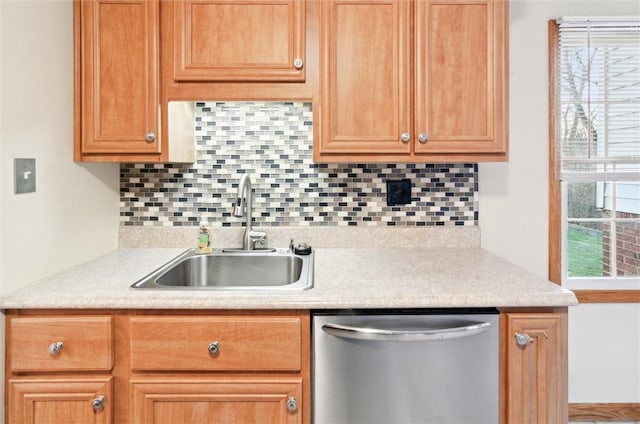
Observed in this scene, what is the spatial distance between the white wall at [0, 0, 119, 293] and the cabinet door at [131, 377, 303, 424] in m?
0.53

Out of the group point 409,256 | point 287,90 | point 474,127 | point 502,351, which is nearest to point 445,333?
point 502,351

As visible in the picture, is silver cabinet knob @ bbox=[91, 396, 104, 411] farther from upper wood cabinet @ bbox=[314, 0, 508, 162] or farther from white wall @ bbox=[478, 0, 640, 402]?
white wall @ bbox=[478, 0, 640, 402]

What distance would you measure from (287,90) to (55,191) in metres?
0.89

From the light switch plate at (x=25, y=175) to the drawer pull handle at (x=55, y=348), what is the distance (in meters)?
0.47

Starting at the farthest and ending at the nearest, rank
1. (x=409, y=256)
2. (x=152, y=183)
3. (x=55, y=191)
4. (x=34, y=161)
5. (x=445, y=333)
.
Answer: (x=152, y=183), (x=409, y=256), (x=55, y=191), (x=34, y=161), (x=445, y=333)

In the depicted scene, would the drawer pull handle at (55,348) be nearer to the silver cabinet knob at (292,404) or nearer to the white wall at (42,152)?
the white wall at (42,152)

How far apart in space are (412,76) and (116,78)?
1.11 metres

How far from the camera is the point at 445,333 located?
4.27ft

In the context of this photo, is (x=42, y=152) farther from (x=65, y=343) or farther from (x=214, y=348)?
(x=214, y=348)

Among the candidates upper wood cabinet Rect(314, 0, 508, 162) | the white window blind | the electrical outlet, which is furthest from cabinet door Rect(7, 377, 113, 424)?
the white window blind

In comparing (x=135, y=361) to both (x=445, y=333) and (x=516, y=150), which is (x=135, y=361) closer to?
(x=445, y=333)

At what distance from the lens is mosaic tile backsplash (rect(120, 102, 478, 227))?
2074 mm

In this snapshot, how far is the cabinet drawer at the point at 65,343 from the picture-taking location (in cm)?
131

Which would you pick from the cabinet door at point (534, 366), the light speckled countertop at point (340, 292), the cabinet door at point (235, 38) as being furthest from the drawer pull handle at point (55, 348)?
the cabinet door at point (534, 366)
